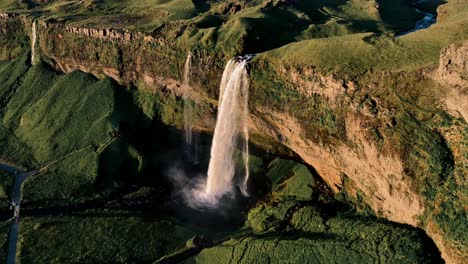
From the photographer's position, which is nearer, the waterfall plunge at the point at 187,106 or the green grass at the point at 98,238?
the green grass at the point at 98,238

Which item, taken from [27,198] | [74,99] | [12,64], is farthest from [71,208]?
[12,64]

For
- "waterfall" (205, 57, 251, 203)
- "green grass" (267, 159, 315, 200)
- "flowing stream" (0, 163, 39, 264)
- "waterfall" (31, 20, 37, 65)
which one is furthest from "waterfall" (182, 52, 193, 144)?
"waterfall" (31, 20, 37, 65)

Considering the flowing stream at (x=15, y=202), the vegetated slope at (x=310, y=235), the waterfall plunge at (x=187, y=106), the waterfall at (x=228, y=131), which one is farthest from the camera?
the waterfall plunge at (x=187, y=106)

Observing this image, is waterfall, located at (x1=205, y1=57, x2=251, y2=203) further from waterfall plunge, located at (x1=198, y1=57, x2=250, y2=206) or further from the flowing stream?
the flowing stream

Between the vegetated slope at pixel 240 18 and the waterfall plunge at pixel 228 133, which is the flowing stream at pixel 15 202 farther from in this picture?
the vegetated slope at pixel 240 18

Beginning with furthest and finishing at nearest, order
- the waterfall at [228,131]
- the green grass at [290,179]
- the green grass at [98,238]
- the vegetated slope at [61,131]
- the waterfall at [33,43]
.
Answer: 1. the waterfall at [33,43]
2. the vegetated slope at [61,131]
3. the waterfall at [228,131]
4. the green grass at [290,179]
5. the green grass at [98,238]

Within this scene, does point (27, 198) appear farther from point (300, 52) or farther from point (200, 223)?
point (300, 52)

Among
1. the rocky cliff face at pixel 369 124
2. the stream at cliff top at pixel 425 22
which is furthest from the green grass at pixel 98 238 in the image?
the stream at cliff top at pixel 425 22

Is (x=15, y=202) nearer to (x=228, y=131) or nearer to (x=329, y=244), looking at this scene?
(x=228, y=131)
